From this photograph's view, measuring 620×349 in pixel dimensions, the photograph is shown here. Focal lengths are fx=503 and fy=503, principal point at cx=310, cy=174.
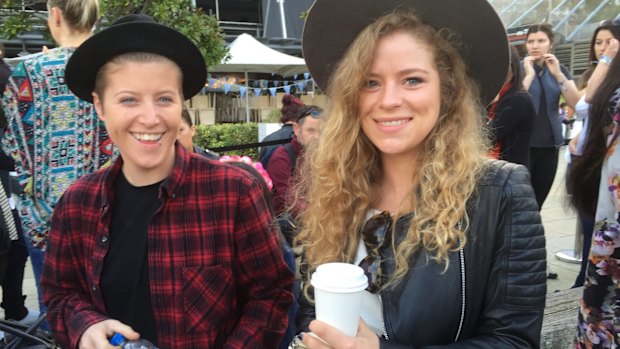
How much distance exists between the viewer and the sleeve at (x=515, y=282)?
1.33 metres

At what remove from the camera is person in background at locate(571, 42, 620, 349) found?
1757 mm

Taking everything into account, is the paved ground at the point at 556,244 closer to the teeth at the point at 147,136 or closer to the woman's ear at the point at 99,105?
the teeth at the point at 147,136

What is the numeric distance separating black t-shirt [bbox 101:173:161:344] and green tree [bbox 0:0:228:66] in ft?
18.9

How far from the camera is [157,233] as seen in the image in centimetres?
177

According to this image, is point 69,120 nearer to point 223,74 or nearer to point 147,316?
point 147,316

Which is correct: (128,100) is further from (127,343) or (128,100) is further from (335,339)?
(335,339)

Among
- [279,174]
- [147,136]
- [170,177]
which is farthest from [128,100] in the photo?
[279,174]

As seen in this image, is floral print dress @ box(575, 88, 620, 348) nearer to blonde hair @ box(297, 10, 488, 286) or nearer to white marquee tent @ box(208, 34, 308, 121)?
blonde hair @ box(297, 10, 488, 286)

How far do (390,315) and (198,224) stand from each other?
0.76m

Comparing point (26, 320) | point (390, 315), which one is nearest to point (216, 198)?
point (390, 315)

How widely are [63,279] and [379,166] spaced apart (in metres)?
1.25

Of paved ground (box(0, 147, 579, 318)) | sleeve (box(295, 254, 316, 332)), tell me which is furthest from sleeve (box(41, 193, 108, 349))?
paved ground (box(0, 147, 579, 318))

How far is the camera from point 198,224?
179 centimetres

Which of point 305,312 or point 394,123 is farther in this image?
point 305,312
